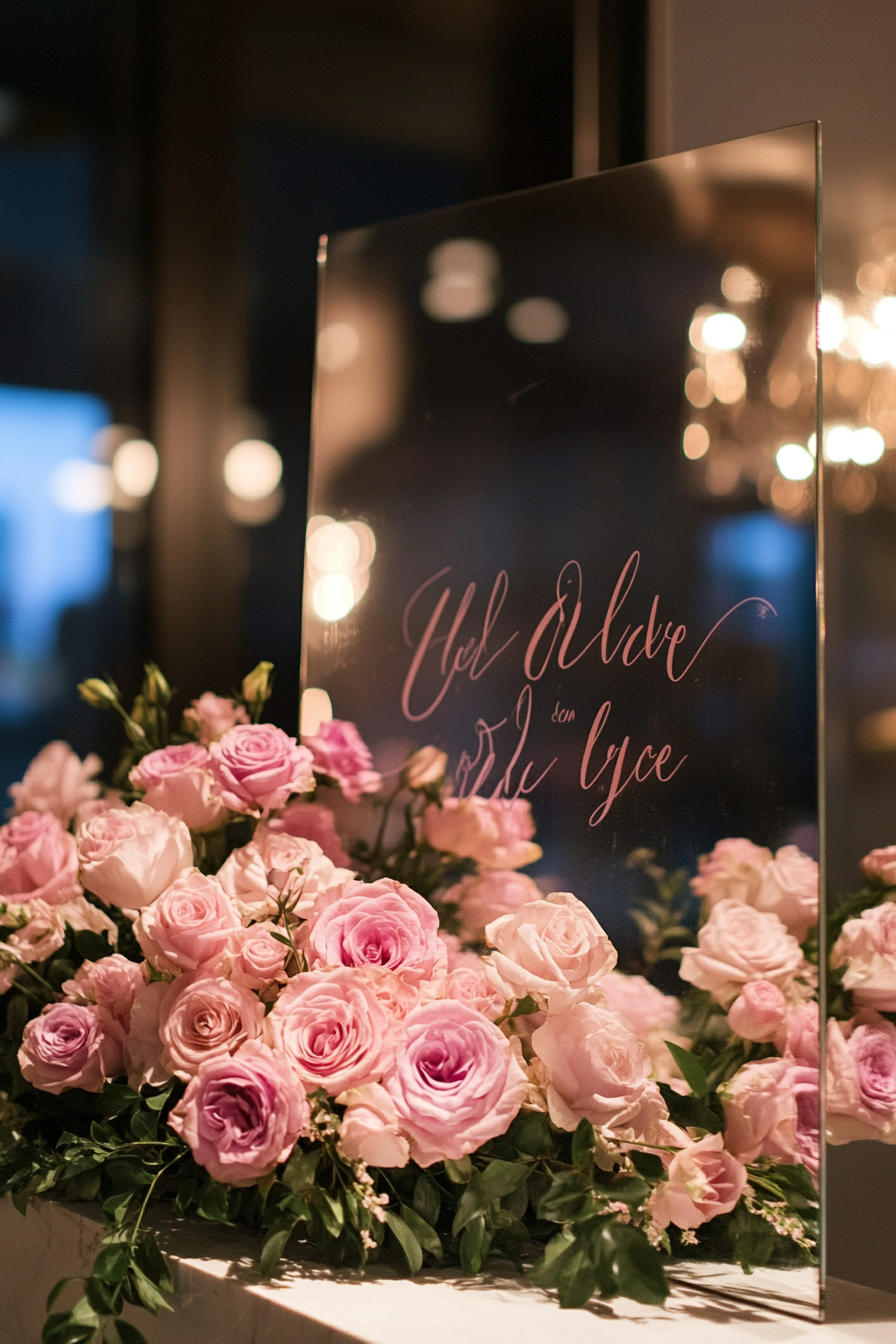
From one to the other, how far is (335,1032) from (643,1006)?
0.84ft

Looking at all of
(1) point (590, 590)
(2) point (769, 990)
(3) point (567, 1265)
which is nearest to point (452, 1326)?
(3) point (567, 1265)

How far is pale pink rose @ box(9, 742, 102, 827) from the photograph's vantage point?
1259 millimetres

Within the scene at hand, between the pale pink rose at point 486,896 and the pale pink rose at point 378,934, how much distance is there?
18cm

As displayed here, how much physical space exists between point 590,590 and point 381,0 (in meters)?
1.27

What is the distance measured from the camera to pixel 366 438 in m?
1.19

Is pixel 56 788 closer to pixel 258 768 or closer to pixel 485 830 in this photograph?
pixel 258 768

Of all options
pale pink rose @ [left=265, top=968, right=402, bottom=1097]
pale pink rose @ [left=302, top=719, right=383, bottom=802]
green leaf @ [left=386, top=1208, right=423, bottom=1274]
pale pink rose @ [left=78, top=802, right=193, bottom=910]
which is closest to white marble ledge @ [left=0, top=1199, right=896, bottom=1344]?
green leaf @ [left=386, top=1208, right=423, bottom=1274]

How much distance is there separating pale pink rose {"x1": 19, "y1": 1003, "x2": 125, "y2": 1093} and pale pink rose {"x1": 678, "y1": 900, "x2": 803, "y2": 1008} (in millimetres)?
424

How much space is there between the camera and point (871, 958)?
93 centimetres

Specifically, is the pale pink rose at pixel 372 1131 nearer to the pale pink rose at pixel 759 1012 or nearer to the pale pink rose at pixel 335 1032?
the pale pink rose at pixel 335 1032

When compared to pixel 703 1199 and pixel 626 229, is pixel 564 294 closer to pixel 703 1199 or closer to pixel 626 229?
pixel 626 229

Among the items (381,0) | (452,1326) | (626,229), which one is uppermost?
(381,0)

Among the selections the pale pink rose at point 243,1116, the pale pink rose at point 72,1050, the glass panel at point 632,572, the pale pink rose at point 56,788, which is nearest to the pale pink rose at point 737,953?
the glass panel at point 632,572

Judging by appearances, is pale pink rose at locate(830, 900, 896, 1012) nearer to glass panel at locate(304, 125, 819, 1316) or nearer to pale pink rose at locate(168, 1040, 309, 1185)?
glass panel at locate(304, 125, 819, 1316)
